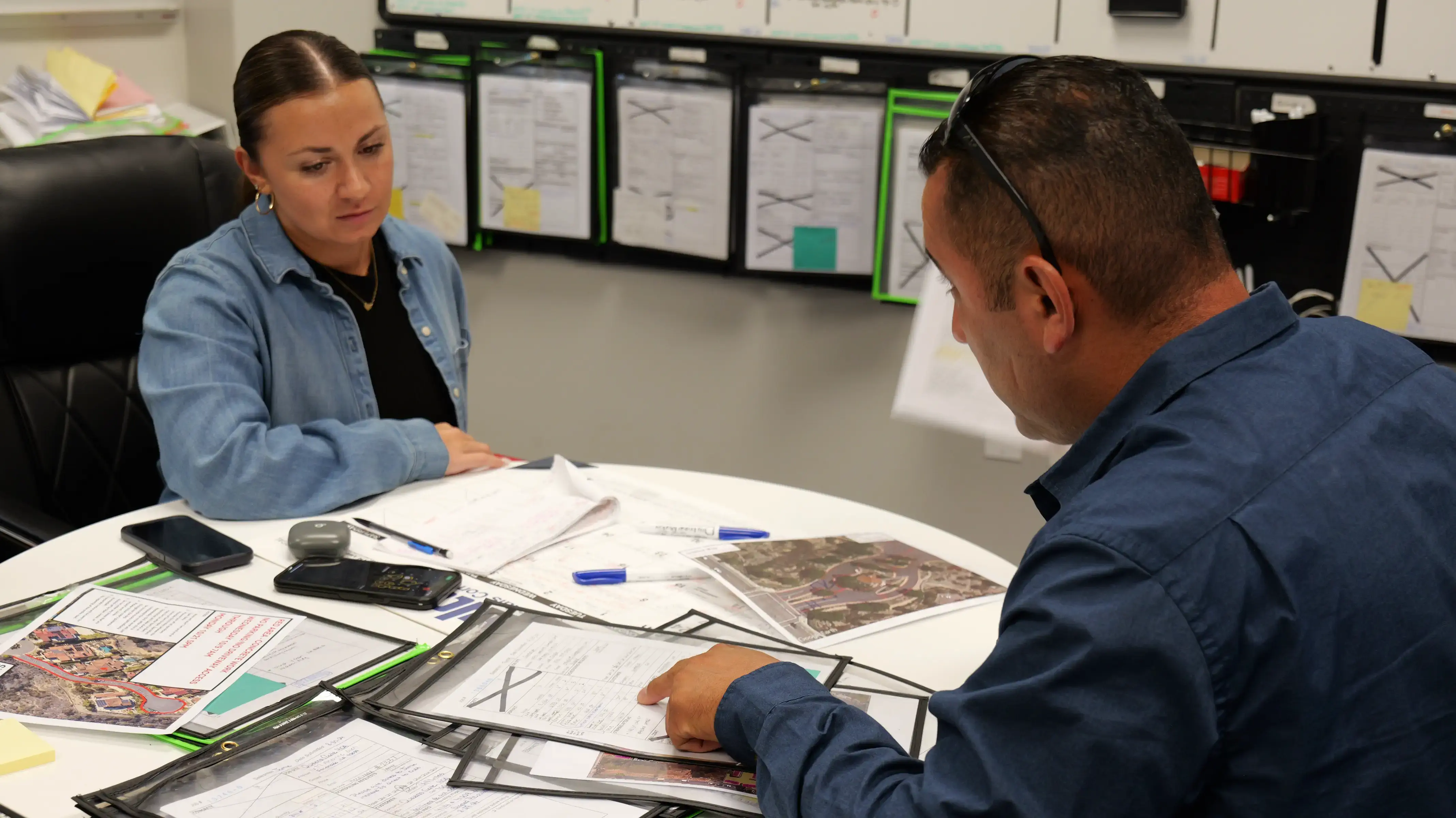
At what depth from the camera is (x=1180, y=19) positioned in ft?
7.68

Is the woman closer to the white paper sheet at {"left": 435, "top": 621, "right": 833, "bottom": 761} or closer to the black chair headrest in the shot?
the black chair headrest

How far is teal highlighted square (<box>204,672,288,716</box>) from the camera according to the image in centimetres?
116

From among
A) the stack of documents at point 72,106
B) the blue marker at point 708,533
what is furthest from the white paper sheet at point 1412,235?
the stack of documents at point 72,106

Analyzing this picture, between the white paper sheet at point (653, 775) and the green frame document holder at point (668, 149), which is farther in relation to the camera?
the green frame document holder at point (668, 149)

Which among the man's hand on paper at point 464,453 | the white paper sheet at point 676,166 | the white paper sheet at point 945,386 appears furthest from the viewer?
the white paper sheet at point 676,166

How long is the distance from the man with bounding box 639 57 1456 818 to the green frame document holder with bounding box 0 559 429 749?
0.44 metres

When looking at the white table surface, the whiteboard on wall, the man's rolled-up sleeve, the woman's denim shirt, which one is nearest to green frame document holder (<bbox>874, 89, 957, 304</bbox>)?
the whiteboard on wall

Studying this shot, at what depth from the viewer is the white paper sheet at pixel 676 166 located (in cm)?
272

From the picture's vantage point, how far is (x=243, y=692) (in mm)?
1183

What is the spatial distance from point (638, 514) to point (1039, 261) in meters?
0.89

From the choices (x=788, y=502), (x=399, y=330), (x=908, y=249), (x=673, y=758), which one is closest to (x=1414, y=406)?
(x=673, y=758)

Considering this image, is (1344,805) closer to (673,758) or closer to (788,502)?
(673,758)

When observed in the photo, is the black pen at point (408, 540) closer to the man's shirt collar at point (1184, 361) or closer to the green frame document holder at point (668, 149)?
the man's shirt collar at point (1184, 361)

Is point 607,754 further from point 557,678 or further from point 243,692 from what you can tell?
point 243,692
